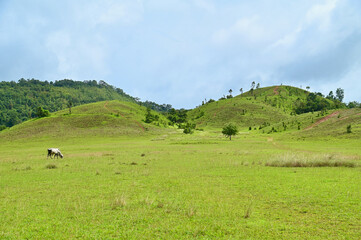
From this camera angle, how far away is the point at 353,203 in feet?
39.7

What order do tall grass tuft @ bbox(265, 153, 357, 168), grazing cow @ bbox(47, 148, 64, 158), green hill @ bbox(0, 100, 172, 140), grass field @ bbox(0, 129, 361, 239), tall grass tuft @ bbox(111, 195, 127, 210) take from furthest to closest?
green hill @ bbox(0, 100, 172, 140) → grazing cow @ bbox(47, 148, 64, 158) → tall grass tuft @ bbox(265, 153, 357, 168) → tall grass tuft @ bbox(111, 195, 127, 210) → grass field @ bbox(0, 129, 361, 239)

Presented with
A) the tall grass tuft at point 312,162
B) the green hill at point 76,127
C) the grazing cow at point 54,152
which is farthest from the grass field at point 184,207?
the green hill at point 76,127

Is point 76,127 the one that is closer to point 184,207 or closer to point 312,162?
point 312,162

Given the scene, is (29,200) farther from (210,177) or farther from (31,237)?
(210,177)

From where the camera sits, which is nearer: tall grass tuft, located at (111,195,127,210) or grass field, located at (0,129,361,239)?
grass field, located at (0,129,361,239)

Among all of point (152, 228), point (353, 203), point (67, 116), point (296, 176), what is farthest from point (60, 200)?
point (67, 116)

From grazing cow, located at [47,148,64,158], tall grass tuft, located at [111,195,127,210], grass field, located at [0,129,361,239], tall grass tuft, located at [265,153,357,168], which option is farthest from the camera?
grazing cow, located at [47,148,64,158]

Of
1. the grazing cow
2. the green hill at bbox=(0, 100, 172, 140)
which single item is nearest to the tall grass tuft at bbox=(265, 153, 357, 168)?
the grazing cow

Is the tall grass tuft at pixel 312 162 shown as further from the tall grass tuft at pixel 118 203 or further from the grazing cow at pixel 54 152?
the grazing cow at pixel 54 152

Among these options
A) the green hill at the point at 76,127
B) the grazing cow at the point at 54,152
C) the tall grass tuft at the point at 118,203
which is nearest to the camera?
the tall grass tuft at the point at 118,203

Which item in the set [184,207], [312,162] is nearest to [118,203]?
[184,207]

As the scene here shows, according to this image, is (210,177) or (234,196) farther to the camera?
(210,177)

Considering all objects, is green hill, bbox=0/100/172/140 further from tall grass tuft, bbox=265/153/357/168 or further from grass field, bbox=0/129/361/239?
grass field, bbox=0/129/361/239

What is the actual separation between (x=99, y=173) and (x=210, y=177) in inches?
438
